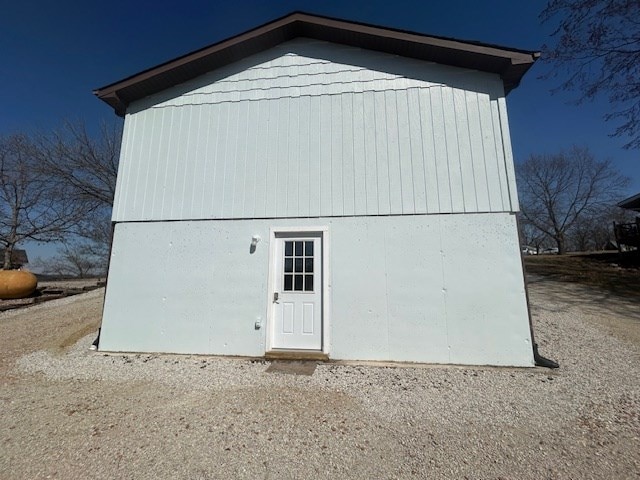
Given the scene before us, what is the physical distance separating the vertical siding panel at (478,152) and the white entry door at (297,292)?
8.89ft

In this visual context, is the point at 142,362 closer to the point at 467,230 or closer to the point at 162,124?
the point at 162,124

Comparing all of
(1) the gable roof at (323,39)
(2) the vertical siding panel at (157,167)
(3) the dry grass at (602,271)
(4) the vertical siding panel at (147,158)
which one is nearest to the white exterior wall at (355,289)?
(2) the vertical siding panel at (157,167)

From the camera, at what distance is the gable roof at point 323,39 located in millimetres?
4848

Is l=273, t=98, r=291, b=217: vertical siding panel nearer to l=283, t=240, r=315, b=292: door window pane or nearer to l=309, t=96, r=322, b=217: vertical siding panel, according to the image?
l=309, t=96, r=322, b=217: vertical siding panel

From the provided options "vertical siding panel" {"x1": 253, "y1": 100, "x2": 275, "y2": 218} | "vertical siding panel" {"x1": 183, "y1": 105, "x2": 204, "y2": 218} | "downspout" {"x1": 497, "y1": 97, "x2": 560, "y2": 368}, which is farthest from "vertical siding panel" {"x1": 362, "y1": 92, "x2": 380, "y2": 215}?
"vertical siding panel" {"x1": 183, "y1": 105, "x2": 204, "y2": 218}

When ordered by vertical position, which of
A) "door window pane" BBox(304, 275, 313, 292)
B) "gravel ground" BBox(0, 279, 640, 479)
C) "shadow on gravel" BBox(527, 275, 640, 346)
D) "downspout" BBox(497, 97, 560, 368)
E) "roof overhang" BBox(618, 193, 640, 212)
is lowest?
"gravel ground" BBox(0, 279, 640, 479)

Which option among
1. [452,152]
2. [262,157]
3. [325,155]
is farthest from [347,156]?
[452,152]

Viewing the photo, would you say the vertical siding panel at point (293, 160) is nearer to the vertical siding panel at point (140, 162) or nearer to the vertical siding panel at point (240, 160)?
the vertical siding panel at point (240, 160)

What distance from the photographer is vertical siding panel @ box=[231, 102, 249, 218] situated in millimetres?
5293

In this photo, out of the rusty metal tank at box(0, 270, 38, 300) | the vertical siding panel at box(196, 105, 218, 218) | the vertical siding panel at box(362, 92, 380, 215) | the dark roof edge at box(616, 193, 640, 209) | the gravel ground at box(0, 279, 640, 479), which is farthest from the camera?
the dark roof edge at box(616, 193, 640, 209)

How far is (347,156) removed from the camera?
5.18 meters

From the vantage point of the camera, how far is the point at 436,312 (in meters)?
4.58

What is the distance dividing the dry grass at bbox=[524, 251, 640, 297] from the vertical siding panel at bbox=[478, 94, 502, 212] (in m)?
8.21

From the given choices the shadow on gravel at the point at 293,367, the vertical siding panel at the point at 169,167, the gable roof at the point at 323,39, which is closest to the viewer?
the shadow on gravel at the point at 293,367
